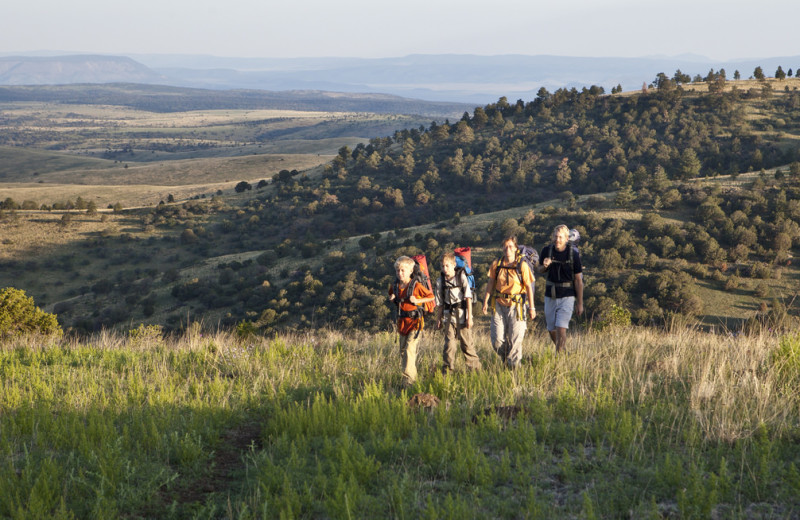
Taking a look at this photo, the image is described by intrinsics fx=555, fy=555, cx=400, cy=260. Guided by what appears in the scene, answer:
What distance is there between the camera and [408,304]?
640cm

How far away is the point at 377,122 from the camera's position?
19762 cm

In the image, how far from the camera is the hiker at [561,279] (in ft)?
23.8

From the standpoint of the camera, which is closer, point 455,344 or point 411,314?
point 411,314

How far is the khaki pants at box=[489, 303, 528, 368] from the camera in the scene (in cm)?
681

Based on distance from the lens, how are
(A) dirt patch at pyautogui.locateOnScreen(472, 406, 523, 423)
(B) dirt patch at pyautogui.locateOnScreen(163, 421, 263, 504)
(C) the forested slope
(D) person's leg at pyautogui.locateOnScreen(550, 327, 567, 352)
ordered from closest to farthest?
(B) dirt patch at pyautogui.locateOnScreen(163, 421, 263, 504), (A) dirt patch at pyautogui.locateOnScreen(472, 406, 523, 423), (D) person's leg at pyautogui.locateOnScreen(550, 327, 567, 352), (C) the forested slope

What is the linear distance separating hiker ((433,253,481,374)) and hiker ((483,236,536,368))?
12.6 inches

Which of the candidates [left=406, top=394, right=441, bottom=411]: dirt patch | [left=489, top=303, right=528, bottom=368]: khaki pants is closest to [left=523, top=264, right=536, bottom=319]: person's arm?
[left=489, top=303, right=528, bottom=368]: khaki pants

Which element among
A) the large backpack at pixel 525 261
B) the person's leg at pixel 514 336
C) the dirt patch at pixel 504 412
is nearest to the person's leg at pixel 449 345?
the person's leg at pixel 514 336

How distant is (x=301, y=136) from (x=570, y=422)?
191 m

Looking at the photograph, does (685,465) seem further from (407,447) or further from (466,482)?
(407,447)

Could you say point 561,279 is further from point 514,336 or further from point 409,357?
point 409,357

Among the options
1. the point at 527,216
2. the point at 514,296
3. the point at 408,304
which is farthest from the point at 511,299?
the point at 527,216

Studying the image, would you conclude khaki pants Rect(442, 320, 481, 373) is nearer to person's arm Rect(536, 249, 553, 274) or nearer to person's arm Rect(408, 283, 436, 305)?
person's arm Rect(408, 283, 436, 305)

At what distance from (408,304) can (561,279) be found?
224 centimetres
